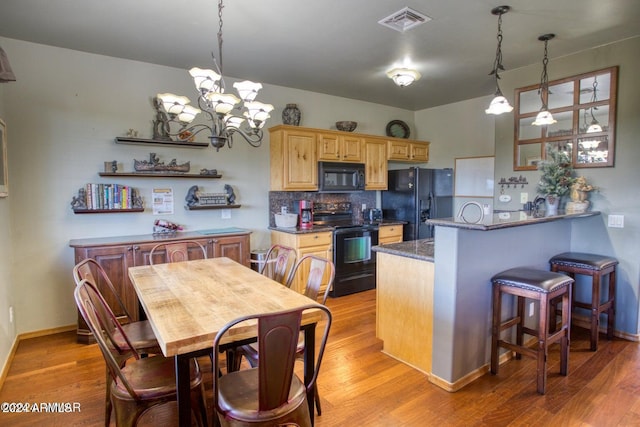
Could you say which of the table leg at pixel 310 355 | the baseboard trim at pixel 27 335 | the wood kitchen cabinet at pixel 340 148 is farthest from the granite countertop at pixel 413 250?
the baseboard trim at pixel 27 335

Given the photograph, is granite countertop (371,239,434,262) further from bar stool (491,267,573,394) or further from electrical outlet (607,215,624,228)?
electrical outlet (607,215,624,228)

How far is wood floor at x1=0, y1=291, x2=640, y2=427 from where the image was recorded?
7.06ft

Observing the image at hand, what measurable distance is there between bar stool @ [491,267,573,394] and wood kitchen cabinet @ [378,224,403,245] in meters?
2.34

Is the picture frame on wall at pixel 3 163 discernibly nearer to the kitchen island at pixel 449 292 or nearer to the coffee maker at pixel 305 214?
the coffee maker at pixel 305 214

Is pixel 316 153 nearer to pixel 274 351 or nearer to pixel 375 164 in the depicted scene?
pixel 375 164

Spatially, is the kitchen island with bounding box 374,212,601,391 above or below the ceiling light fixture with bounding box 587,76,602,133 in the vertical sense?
below

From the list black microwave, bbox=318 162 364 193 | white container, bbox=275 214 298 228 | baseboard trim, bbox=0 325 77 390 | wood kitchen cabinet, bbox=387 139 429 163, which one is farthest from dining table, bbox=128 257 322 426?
wood kitchen cabinet, bbox=387 139 429 163

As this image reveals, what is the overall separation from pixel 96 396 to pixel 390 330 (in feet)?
7.01

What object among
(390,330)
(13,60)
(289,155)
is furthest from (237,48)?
(390,330)

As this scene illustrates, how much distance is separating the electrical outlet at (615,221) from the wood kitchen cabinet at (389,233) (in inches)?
96.6

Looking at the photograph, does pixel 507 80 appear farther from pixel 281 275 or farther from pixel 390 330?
pixel 281 275

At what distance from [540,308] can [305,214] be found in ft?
9.45

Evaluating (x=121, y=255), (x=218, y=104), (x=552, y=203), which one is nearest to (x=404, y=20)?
(x=218, y=104)

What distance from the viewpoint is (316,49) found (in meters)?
3.47
